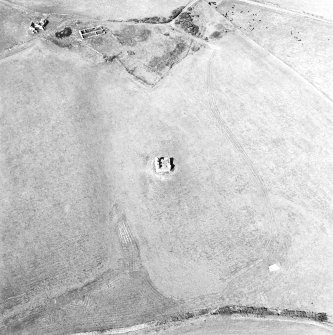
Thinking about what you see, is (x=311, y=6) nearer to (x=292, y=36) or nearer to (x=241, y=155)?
(x=292, y=36)

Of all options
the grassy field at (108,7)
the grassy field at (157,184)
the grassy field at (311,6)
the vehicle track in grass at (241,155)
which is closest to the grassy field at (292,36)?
the grassy field at (157,184)

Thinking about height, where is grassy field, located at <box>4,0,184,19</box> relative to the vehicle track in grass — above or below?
above

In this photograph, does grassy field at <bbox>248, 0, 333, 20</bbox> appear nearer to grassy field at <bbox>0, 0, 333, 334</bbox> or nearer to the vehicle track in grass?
grassy field at <bbox>0, 0, 333, 334</bbox>

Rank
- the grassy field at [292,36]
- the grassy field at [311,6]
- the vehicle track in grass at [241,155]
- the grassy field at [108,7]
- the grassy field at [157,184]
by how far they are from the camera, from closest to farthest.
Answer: the grassy field at [157,184] → the vehicle track in grass at [241,155] → the grassy field at [292,36] → the grassy field at [311,6] → the grassy field at [108,7]

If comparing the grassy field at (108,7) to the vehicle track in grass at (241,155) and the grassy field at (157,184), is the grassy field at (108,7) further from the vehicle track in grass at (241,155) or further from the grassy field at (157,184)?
the vehicle track in grass at (241,155)

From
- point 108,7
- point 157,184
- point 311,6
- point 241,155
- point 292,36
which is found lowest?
point 157,184

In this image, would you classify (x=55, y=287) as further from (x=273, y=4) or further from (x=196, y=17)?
(x=273, y=4)

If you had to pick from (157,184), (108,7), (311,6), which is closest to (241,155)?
(157,184)

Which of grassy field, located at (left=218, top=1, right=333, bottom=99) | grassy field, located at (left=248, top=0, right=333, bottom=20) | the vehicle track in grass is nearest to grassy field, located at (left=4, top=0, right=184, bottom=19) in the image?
grassy field, located at (left=218, top=1, right=333, bottom=99)

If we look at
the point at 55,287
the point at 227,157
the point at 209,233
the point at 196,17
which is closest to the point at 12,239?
the point at 55,287
